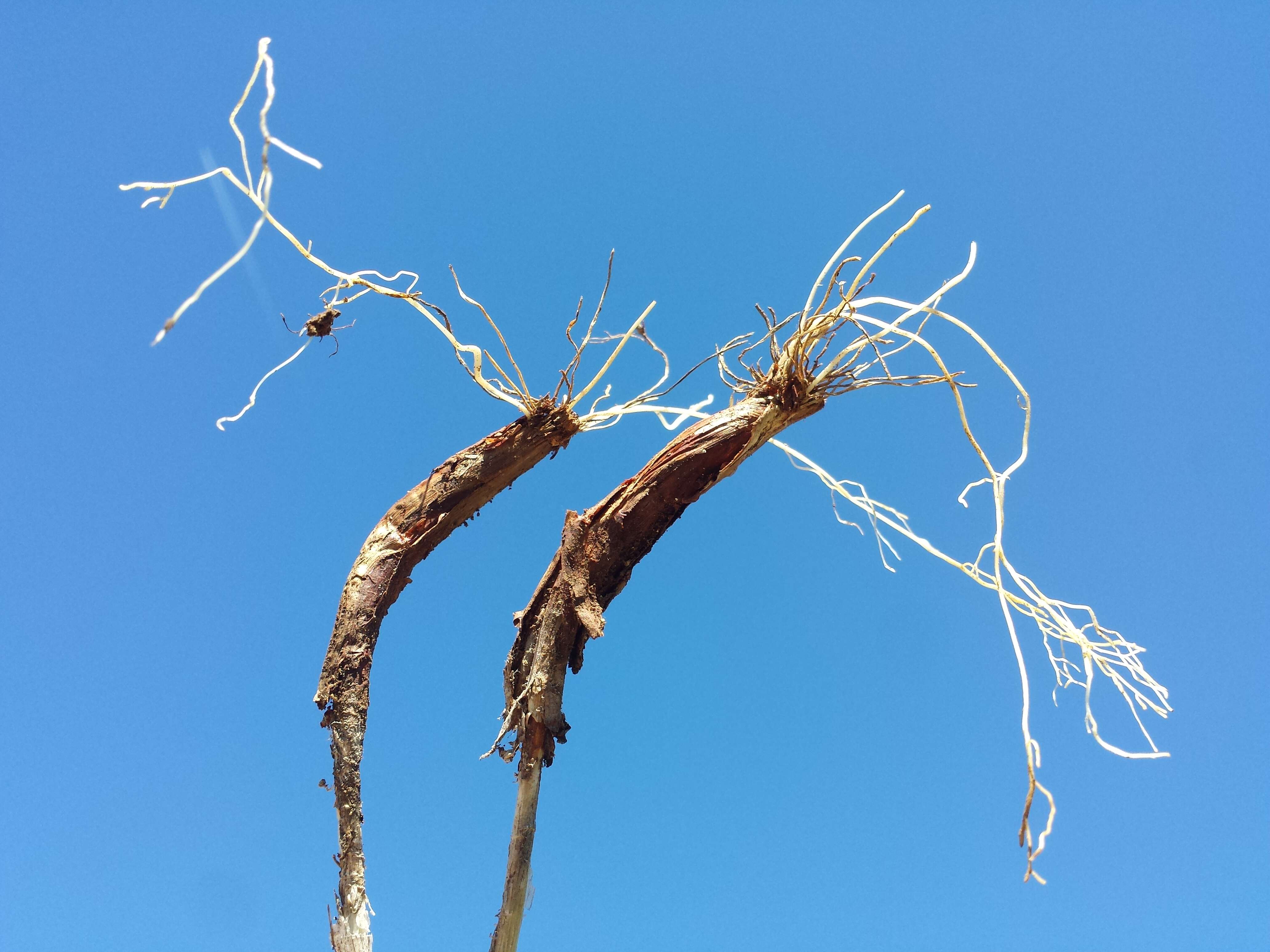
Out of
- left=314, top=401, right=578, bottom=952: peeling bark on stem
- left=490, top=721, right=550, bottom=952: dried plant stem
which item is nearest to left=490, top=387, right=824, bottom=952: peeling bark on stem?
left=490, top=721, right=550, bottom=952: dried plant stem

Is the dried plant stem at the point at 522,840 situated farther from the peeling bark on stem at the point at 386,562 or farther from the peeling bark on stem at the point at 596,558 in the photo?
the peeling bark on stem at the point at 386,562

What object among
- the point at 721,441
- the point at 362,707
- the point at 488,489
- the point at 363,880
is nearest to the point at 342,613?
the point at 362,707

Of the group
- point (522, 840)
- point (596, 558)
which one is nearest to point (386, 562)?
point (596, 558)

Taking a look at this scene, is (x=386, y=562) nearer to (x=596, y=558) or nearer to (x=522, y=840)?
(x=596, y=558)

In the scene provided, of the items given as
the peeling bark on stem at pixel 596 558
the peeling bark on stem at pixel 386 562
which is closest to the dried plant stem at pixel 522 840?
the peeling bark on stem at pixel 596 558

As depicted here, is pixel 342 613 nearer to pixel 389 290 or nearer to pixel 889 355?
pixel 389 290

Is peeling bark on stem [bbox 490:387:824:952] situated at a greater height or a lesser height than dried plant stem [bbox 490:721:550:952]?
Answer: greater

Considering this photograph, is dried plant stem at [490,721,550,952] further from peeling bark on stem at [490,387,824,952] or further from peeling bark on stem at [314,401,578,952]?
peeling bark on stem at [314,401,578,952]
